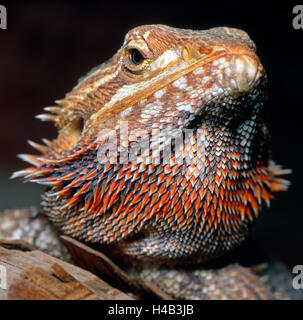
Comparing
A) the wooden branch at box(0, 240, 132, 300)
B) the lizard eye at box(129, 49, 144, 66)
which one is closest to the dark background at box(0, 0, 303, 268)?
the lizard eye at box(129, 49, 144, 66)

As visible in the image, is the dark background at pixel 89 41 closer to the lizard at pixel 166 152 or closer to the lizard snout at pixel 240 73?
the lizard at pixel 166 152

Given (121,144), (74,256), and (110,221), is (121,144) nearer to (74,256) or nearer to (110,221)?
(110,221)

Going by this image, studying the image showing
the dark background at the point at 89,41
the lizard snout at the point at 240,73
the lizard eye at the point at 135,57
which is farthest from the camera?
the dark background at the point at 89,41

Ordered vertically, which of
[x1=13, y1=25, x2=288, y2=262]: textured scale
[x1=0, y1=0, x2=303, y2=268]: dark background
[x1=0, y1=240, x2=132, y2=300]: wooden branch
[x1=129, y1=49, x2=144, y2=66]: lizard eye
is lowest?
[x1=0, y1=240, x2=132, y2=300]: wooden branch

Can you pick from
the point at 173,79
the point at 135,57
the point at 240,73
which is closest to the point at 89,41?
the point at 135,57

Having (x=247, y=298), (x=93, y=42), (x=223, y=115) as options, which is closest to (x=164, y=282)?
(x=247, y=298)

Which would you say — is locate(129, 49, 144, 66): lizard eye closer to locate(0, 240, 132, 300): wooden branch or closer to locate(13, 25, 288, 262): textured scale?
locate(13, 25, 288, 262): textured scale

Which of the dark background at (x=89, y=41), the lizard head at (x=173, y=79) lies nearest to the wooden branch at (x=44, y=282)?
the lizard head at (x=173, y=79)

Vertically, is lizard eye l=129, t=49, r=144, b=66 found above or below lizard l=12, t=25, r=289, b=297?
above
